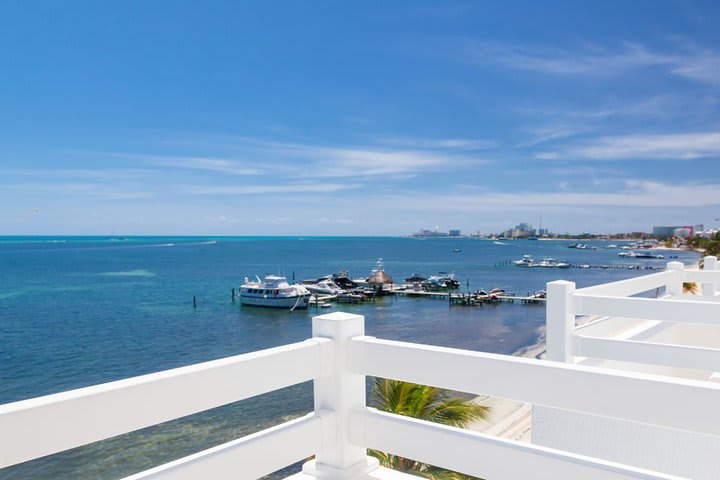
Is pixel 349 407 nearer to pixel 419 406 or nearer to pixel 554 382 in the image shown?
pixel 554 382

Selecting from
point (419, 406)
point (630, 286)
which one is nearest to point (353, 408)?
point (630, 286)

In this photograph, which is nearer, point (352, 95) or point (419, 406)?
point (419, 406)

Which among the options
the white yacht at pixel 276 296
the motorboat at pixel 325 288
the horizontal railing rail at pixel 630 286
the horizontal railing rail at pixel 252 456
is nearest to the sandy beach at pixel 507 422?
the horizontal railing rail at pixel 630 286

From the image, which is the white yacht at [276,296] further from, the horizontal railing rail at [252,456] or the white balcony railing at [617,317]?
the horizontal railing rail at [252,456]

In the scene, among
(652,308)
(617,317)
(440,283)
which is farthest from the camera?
(440,283)

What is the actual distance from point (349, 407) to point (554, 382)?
97cm

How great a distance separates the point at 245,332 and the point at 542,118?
82.6 meters

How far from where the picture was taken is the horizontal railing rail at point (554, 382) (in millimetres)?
1595

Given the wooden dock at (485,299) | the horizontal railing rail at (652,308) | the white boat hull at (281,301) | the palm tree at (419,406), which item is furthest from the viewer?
the wooden dock at (485,299)

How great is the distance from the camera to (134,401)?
1688mm

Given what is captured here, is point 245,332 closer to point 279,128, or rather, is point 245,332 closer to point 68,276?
point 68,276

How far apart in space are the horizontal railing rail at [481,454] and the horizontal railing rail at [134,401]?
0.45 m

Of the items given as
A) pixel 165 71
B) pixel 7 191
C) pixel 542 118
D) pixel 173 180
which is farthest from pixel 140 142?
pixel 542 118

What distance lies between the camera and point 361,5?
1551 inches
